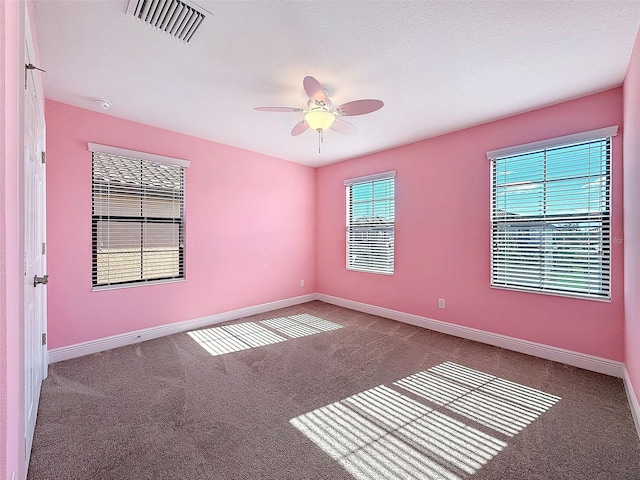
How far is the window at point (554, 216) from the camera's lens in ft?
8.90

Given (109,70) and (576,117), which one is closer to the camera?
(109,70)

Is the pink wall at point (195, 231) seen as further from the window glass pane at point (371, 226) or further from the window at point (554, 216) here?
the window at point (554, 216)

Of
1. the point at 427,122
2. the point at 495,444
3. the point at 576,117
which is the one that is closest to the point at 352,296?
the point at 427,122

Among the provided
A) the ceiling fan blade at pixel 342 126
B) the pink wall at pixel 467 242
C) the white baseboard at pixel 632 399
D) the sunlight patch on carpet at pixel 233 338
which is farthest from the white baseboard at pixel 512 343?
the ceiling fan blade at pixel 342 126

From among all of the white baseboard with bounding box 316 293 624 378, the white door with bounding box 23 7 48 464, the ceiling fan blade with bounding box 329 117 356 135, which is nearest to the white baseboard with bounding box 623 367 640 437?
the white baseboard with bounding box 316 293 624 378

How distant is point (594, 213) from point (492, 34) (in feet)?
6.45

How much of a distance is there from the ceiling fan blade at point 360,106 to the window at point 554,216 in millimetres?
1836

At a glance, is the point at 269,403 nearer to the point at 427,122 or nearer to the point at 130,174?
the point at 130,174

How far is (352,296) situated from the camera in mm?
4996

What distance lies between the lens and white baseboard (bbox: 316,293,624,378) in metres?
2.69

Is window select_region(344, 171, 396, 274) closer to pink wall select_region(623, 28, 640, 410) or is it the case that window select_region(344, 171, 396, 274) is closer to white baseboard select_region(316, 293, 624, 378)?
white baseboard select_region(316, 293, 624, 378)

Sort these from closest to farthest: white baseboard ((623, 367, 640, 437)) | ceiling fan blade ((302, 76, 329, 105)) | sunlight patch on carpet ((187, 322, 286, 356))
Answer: white baseboard ((623, 367, 640, 437)) < ceiling fan blade ((302, 76, 329, 105)) < sunlight patch on carpet ((187, 322, 286, 356))

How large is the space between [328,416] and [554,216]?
2.89m

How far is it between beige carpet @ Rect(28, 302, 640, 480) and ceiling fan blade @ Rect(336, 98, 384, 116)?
2.31 m
